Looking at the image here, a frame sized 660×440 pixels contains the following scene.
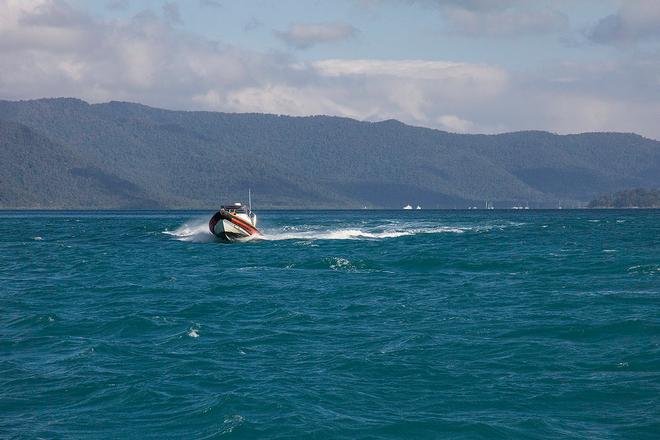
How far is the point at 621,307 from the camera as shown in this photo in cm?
4062

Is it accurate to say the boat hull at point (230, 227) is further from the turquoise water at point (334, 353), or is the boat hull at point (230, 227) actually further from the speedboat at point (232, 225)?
the turquoise water at point (334, 353)

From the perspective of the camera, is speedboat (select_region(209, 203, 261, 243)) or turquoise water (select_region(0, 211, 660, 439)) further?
speedboat (select_region(209, 203, 261, 243))

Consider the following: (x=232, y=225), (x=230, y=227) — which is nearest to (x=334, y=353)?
(x=230, y=227)

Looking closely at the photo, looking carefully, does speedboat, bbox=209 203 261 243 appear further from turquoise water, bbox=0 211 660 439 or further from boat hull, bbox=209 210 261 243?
turquoise water, bbox=0 211 660 439

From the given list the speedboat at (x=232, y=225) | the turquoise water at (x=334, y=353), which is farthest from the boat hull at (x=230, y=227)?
the turquoise water at (x=334, y=353)

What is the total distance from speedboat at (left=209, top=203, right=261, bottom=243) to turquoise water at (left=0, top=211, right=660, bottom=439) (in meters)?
34.2

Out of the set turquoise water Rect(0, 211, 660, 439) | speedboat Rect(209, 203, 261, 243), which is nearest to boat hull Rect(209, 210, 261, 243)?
speedboat Rect(209, 203, 261, 243)

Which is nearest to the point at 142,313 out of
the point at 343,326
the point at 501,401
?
the point at 343,326

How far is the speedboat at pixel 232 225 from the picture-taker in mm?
95062

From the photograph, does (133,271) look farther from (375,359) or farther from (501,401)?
(501,401)

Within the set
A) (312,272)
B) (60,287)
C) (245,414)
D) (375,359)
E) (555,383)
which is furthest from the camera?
(312,272)

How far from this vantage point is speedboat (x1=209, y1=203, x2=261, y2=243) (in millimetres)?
95062

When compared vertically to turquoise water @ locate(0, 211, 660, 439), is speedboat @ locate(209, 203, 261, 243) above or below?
above

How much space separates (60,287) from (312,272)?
1644cm
